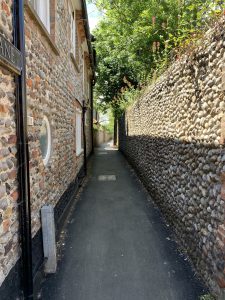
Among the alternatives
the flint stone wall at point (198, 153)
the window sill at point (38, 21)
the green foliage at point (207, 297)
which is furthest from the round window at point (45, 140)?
the green foliage at point (207, 297)

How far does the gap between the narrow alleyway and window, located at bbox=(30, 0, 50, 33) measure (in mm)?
3897

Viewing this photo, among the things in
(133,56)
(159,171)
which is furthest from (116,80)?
(159,171)

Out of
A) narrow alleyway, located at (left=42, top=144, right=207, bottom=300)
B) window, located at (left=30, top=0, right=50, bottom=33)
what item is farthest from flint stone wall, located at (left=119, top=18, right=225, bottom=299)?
window, located at (left=30, top=0, right=50, bottom=33)

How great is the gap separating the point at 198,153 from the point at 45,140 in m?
2.43

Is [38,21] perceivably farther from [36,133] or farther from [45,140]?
[45,140]

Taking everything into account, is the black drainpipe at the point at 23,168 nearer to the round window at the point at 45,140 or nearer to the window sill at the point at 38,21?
the window sill at the point at 38,21

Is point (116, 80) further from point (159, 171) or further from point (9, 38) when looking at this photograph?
point (9, 38)

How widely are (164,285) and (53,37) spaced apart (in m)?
4.39

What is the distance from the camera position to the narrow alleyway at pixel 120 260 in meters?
2.94

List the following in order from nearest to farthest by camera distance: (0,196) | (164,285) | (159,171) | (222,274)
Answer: (0,196), (222,274), (164,285), (159,171)

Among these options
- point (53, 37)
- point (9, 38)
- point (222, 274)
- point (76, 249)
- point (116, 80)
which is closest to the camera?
point (9, 38)

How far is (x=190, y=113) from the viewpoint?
11.9 ft

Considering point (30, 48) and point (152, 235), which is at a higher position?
point (30, 48)

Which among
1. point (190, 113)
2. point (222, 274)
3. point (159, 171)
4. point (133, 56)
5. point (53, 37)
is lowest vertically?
point (222, 274)
